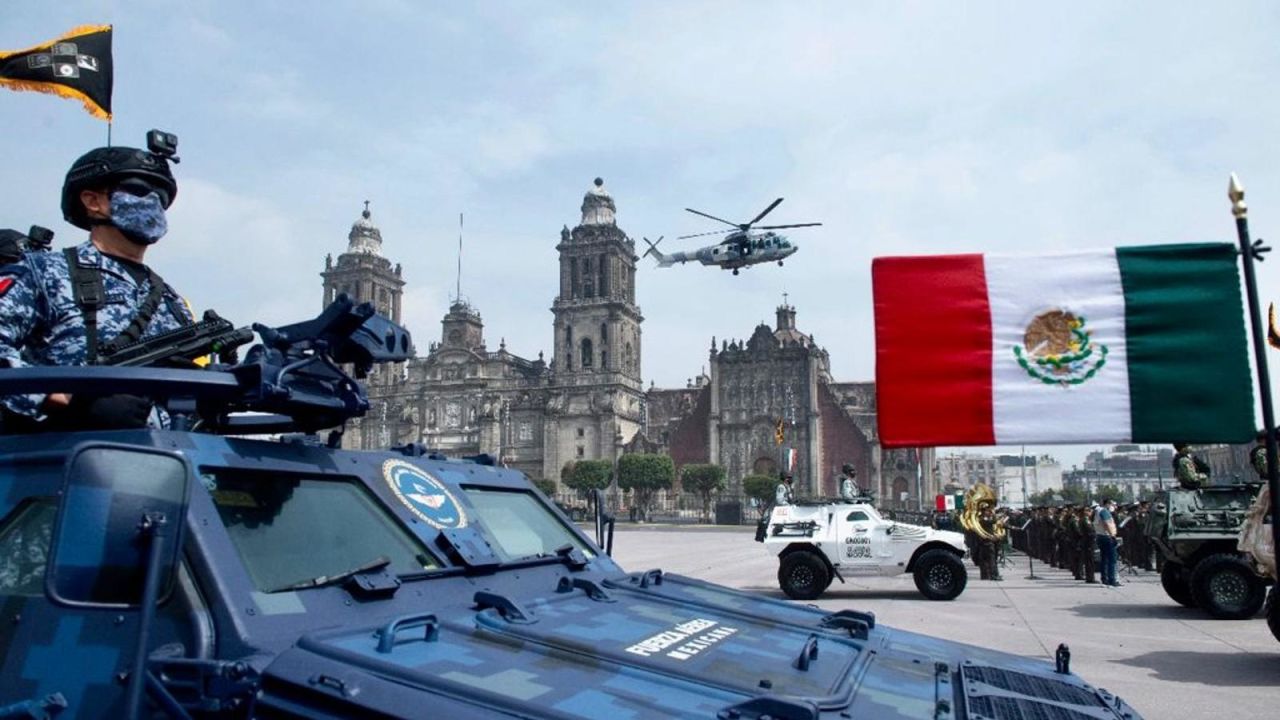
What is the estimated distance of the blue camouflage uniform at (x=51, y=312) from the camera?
153 inches

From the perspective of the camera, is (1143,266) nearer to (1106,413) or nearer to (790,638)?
(1106,413)

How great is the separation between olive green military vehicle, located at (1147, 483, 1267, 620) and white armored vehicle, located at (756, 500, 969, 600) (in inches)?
134

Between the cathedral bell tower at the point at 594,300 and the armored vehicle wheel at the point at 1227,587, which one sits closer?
the armored vehicle wheel at the point at 1227,587

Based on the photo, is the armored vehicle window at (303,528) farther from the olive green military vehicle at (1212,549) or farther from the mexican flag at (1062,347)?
the olive green military vehicle at (1212,549)

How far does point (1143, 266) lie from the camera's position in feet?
18.3

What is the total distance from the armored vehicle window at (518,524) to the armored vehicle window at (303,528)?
0.69 m

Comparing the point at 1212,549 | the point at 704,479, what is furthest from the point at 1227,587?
the point at 704,479

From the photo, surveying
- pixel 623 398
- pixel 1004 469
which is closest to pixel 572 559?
pixel 623 398

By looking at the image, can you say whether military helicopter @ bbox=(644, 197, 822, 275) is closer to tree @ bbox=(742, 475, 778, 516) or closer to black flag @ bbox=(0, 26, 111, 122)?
tree @ bbox=(742, 475, 778, 516)

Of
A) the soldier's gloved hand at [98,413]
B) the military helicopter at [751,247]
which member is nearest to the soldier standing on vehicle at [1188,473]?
the soldier's gloved hand at [98,413]

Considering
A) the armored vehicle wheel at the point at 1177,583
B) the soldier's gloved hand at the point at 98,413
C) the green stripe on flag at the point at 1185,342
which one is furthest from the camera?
the armored vehicle wheel at the point at 1177,583

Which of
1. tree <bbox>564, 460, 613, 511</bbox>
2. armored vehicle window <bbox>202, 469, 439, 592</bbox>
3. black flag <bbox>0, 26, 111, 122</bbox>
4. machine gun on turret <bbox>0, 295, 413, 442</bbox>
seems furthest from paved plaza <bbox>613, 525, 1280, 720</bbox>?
tree <bbox>564, 460, 613, 511</bbox>

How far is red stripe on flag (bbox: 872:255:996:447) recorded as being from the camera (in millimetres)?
5605

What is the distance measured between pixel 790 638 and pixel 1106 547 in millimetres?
17356
